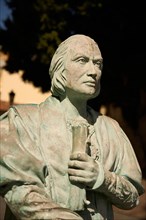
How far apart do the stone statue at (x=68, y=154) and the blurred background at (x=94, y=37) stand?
11.5 m

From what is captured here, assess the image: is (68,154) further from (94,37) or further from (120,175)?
(94,37)

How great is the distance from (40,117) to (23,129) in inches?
6.2

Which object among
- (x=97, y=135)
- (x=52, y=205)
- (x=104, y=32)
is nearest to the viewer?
(x=52, y=205)

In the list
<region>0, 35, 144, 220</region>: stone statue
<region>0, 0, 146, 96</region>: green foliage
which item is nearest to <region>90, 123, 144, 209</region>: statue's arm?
<region>0, 35, 144, 220</region>: stone statue

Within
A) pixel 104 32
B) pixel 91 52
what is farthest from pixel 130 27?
pixel 91 52

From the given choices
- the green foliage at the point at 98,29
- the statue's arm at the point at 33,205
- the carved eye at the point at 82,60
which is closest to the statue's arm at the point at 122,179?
the statue's arm at the point at 33,205

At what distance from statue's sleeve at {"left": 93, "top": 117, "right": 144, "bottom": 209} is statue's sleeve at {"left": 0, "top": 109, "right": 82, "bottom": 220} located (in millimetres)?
286

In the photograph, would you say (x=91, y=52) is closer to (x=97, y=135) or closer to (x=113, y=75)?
(x=97, y=135)

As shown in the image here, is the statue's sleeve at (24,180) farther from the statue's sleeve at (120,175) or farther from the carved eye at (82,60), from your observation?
the carved eye at (82,60)

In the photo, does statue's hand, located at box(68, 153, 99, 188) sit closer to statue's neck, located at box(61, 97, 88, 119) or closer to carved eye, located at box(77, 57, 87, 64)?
statue's neck, located at box(61, 97, 88, 119)

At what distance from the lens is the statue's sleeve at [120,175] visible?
2496mm

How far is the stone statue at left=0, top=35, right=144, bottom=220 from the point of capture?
7.73ft

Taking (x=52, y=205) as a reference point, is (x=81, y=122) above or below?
above

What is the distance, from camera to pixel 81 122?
268 centimetres
